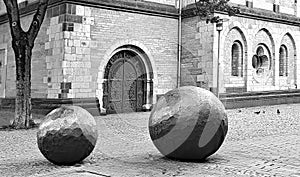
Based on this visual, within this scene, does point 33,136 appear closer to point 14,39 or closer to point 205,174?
point 14,39

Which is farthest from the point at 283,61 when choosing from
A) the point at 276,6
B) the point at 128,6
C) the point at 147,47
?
the point at 128,6

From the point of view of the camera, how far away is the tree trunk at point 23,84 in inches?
546

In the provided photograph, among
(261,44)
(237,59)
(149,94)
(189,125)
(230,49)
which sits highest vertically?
(261,44)

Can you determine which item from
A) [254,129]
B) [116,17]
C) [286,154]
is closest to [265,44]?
[116,17]

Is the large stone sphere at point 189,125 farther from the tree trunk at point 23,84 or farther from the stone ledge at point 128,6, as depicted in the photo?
the stone ledge at point 128,6

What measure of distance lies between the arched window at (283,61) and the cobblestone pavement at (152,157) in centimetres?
1200

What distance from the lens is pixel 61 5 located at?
17.8m

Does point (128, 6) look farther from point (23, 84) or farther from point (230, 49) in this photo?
point (23, 84)

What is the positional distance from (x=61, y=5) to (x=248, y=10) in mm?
9962

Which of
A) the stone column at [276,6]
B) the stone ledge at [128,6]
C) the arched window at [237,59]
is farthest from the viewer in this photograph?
the stone column at [276,6]

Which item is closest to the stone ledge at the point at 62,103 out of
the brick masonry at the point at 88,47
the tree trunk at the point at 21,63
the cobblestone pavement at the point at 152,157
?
the brick masonry at the point at 88,47

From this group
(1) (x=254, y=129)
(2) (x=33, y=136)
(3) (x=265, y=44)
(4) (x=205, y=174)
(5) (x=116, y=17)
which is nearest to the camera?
(4) (x=205, y=174)

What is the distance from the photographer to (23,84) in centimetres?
1399

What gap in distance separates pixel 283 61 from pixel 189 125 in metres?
19.7
